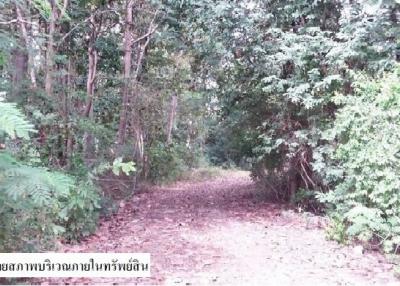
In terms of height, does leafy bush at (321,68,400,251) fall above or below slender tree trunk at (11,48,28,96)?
below

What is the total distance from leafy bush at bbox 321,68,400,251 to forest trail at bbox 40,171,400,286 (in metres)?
0.44

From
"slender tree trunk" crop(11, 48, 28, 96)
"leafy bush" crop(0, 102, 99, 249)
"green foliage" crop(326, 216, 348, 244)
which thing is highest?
"slender tree trunk" crop(11, 48, 28, 96)

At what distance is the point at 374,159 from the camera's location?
5199 mm

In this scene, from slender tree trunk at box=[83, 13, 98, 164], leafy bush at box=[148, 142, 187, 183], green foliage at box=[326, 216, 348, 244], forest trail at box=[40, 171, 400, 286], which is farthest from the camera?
leafy bush at box=[148, 142, 187, 183]

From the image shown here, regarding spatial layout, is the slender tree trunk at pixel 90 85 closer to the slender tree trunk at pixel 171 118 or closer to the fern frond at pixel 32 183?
the fern frond at pixel 32 183

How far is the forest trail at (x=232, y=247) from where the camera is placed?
4395mm

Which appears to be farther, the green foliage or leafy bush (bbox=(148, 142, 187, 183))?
leafy bush (bbox=(148, 142, 187, 183))

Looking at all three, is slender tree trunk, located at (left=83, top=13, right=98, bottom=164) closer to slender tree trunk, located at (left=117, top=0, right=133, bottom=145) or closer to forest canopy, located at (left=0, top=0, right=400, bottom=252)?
forest canopy, located at (left=0, top=0, right=400, bottom=252)

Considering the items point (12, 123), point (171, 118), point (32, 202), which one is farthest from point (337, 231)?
point (171, 118)

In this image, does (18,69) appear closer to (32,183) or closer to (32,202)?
(32,202)

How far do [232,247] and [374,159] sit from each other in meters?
2.07

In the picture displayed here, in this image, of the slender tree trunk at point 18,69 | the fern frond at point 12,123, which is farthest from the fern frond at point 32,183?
the slender tree trunk at point 18,69

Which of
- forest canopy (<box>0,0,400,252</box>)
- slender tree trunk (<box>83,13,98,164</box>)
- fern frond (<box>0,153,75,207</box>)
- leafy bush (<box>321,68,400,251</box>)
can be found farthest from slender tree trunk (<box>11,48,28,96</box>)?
leafy bush (<box>321,68,400,251</box>)

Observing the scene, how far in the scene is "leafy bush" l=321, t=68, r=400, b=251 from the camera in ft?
16.9
